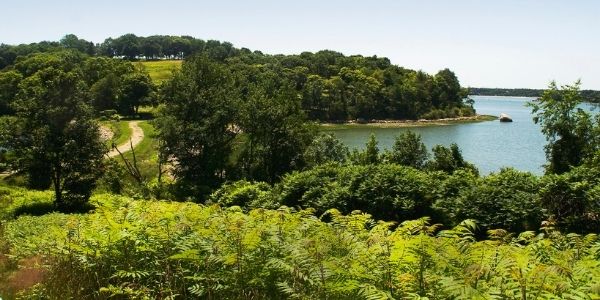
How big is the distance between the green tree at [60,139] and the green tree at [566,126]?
99.7 feet

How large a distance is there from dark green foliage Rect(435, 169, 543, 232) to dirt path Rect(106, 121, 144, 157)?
147ft

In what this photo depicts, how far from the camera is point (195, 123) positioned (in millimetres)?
43969

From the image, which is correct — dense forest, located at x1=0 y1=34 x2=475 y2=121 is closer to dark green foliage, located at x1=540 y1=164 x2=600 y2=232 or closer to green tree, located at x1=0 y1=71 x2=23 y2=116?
green tree, located at x1=0 y1=71 x2=23 y2=116

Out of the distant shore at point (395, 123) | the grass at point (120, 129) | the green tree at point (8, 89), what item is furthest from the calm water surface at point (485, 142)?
the green tree at point (8, 89)

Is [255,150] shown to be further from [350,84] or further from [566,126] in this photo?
[350,84]

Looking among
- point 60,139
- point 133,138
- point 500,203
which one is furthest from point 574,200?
point 133,138

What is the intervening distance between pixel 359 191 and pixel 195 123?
26374 mm

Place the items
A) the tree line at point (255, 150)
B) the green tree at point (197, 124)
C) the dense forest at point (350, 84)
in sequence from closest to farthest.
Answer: the tree line at point (255, 150) < the green tree at point (197, 124) < the dense forest at point (350, 84)

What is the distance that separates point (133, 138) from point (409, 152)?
147ft

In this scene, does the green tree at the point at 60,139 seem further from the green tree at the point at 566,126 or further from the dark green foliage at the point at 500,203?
the green tree at the point at 566,126

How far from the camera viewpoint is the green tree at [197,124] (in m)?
43.4

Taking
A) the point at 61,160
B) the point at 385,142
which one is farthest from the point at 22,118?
the point at 385,142

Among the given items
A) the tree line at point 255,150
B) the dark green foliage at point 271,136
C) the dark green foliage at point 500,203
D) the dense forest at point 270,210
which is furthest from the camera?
the dark green foliage at point 271,136

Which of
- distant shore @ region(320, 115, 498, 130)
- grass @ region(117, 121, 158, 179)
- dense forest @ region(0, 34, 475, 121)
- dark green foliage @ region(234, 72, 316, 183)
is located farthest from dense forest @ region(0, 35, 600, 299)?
dense forest @ region(0, 34, 475, 121)
